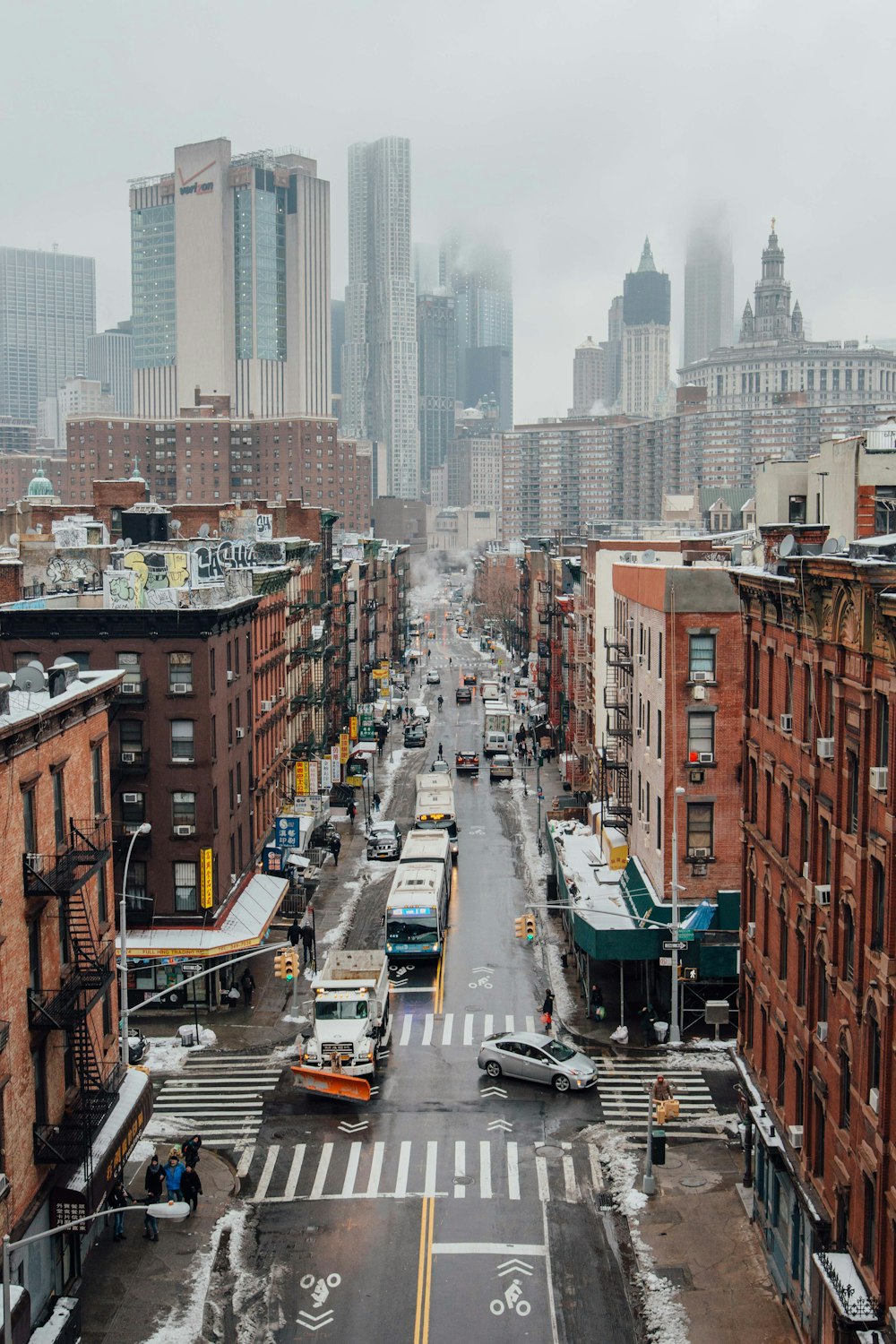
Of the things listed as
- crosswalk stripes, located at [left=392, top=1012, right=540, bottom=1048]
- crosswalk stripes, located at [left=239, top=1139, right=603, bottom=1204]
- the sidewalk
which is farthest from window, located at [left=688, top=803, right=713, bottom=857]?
the sidewalk

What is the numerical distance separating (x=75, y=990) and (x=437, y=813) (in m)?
48.0

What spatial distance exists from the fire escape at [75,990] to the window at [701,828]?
21612 mm

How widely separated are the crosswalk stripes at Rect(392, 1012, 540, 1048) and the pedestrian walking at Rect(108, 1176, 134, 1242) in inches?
556

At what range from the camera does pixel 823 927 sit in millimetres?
27109

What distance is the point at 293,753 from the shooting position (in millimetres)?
75562

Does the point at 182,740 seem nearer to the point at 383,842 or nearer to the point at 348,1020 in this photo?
the point at 348,1020

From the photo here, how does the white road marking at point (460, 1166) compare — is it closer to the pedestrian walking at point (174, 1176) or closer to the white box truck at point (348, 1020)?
the white box truck at point (348, 1020)

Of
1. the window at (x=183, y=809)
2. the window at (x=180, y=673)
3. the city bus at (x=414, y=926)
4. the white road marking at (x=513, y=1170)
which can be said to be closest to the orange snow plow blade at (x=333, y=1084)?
the white road marking at (x=513, y=1170)

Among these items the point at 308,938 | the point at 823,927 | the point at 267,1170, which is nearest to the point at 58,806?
the point at 267,1170

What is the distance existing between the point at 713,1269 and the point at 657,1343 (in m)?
3.58

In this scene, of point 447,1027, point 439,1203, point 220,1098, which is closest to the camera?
point 439,1203

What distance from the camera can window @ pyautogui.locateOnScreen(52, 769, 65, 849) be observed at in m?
30.4

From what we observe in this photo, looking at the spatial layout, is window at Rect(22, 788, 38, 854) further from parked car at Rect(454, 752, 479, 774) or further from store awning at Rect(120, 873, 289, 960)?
parked car at Rect(454, 752, 479, 774)

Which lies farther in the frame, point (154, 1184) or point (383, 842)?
point (383, 842)
